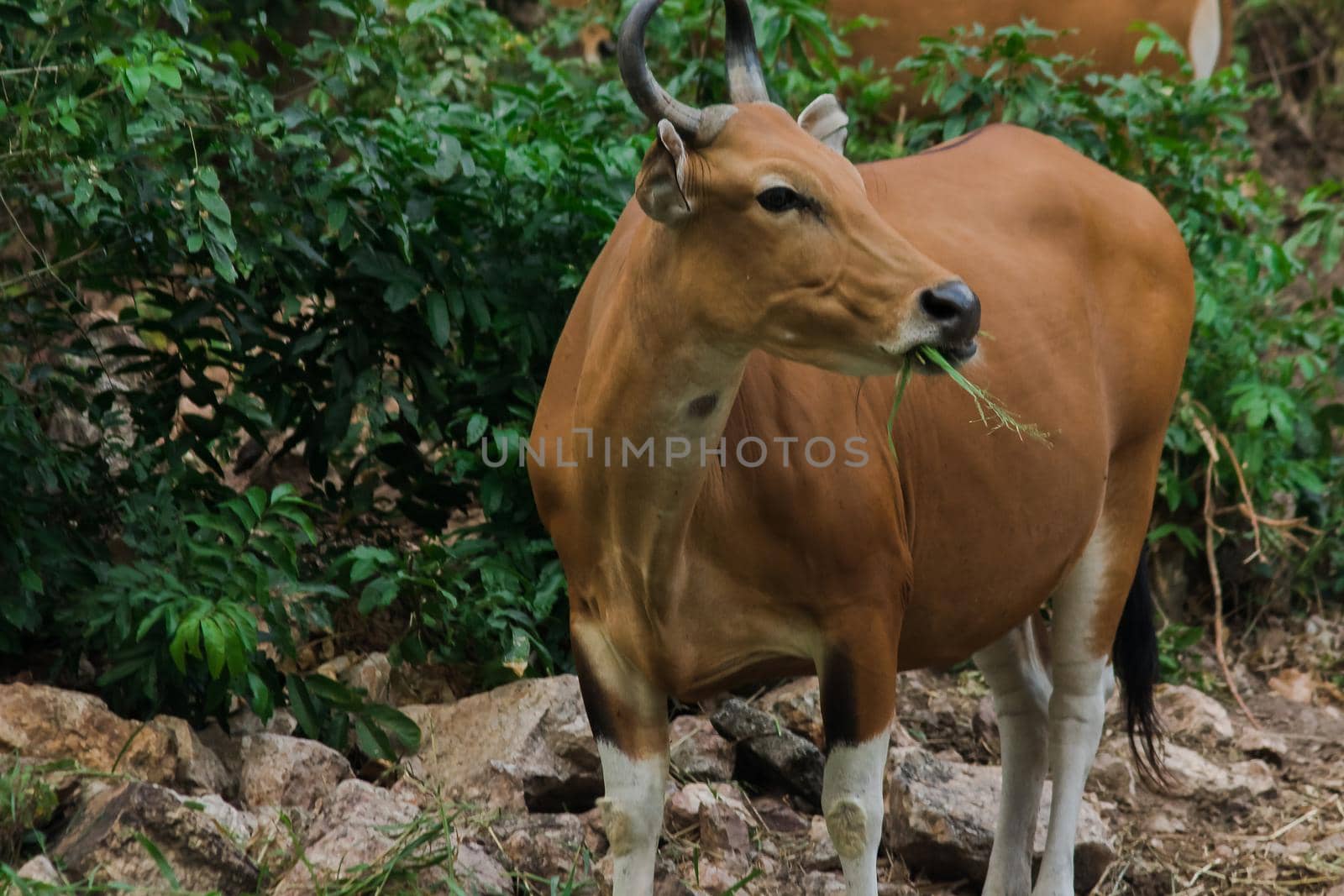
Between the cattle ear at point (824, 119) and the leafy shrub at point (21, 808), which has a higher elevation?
the cattle ear at point (824, 119)

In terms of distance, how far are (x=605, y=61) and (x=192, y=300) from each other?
294 cm

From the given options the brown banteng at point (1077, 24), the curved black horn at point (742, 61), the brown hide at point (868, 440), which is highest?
the brown banteng at point (1077, 24)

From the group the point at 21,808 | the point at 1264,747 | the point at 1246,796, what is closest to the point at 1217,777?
the point at 1246,796

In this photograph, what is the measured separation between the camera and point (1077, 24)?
830cm

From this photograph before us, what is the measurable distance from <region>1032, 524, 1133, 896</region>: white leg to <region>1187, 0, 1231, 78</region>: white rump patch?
4644 millimetres

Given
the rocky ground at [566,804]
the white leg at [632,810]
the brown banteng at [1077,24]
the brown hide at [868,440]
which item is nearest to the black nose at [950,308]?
the brown hide at [868,440]

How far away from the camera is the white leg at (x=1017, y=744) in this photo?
4.63 metres

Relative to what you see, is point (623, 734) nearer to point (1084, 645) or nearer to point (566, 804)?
point (566, 804)

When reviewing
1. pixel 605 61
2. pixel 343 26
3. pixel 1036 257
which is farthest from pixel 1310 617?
pixel 343 26

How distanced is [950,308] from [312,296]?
3088 mm

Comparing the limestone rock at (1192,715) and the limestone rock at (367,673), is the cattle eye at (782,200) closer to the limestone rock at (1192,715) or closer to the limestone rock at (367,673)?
the limestone rock at (367,673)

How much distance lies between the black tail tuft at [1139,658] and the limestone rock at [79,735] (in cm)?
290

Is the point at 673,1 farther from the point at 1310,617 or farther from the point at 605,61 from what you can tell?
the point at 1310,617

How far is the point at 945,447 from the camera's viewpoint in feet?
12.8
